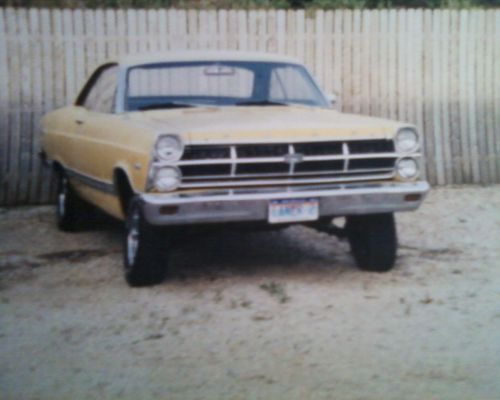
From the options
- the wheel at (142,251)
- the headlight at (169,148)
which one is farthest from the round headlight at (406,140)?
the wheel at (142,251)

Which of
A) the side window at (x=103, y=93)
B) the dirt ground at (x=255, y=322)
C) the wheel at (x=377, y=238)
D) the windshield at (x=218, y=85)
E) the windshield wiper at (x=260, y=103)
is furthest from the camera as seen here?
the side window at (x=103, y=93)

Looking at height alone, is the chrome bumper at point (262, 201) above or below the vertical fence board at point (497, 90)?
below

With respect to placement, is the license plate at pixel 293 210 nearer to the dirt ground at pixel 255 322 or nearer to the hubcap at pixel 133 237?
the dirt ground at pixel 255 322

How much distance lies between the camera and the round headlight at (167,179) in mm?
5887

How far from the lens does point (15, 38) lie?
33.6ft

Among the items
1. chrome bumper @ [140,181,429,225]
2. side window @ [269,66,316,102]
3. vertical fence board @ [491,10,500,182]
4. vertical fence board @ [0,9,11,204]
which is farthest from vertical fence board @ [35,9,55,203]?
vertical fence board @ [491,10,500,182]

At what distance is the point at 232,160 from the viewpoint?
601 cm

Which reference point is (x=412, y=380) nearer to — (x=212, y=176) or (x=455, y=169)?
(x=212, y=176)

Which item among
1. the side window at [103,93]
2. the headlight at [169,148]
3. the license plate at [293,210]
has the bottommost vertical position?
the license plate at [293,210]

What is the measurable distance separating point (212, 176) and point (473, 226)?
12.8 ft

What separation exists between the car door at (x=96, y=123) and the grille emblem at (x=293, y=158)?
5.02 feet

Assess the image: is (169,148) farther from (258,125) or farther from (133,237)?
(133,237)

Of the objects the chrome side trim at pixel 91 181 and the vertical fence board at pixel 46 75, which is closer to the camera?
the chrome side trim at pixel 91 181

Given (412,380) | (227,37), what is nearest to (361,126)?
(412,380)
